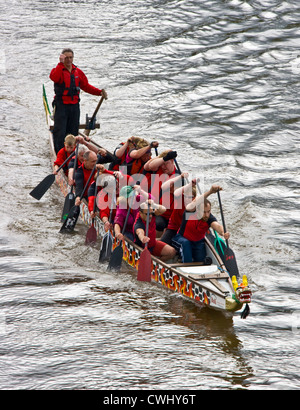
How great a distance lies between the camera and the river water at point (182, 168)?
7.53m

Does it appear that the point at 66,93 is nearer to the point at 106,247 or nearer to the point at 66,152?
the point at 66,152

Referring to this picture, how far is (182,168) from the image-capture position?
15125 mm

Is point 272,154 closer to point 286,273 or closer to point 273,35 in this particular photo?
point 286,273

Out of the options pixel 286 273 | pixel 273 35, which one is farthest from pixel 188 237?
pixel 273 35

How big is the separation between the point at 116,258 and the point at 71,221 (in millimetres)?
1850

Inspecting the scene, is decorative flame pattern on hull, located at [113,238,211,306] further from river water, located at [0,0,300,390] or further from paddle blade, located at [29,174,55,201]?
paddle blade, located at [29,174,55,201]

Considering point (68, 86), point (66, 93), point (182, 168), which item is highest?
point (68, 86)

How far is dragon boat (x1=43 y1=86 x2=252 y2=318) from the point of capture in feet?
25.1

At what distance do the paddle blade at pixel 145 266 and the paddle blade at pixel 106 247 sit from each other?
0.98m

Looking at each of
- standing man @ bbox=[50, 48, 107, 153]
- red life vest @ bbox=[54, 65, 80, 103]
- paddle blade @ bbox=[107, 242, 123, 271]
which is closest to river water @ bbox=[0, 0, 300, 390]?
paddle blade @ bbox=[107, 242, 123, 271]

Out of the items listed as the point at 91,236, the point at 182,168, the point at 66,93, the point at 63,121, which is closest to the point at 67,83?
the point at 66,93

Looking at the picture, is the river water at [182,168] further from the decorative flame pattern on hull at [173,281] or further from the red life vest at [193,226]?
the red life vest at [193,226]
